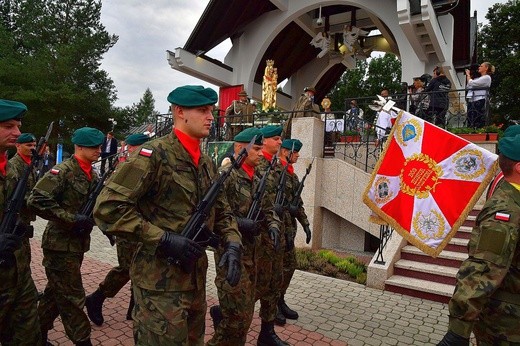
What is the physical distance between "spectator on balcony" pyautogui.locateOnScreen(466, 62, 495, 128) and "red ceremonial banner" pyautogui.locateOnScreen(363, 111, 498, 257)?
6164 millimetres

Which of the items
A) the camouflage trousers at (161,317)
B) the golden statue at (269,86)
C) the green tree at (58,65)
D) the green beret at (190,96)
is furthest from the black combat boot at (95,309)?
the green tree at (58,65)

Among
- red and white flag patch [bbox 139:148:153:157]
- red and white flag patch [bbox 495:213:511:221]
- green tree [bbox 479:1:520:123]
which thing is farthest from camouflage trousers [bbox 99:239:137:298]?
green tree [bbox 479:1:520:123]

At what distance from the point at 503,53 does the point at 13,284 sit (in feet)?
129

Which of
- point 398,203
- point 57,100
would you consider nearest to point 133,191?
point 398,203

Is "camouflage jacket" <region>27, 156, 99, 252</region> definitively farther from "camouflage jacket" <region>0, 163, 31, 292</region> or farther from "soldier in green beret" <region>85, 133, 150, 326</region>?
"soldier in green beret" <region>85, 133, 150, 326</region>

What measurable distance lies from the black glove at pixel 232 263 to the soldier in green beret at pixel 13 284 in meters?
1.49

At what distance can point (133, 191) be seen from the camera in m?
2.16

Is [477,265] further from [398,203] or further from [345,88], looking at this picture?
[345,88]

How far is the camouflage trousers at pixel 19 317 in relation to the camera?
277cm

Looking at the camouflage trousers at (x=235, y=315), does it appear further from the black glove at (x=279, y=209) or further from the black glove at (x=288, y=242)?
the black glove at (x=288, y=242)

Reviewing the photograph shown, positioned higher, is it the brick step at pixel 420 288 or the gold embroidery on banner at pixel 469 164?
the gold embroidery on banner at pixel 469 164

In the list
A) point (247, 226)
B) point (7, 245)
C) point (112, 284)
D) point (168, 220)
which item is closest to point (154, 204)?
point (168, 220)

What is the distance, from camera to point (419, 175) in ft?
13.3

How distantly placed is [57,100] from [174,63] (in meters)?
12.5
